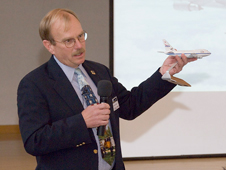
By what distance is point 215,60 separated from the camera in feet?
14.8

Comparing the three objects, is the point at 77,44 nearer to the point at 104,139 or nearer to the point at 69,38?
the point at 69,38

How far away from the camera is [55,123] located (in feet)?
5.33

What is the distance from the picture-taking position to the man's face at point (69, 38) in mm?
1738

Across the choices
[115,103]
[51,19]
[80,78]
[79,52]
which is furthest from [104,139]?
[51,19]

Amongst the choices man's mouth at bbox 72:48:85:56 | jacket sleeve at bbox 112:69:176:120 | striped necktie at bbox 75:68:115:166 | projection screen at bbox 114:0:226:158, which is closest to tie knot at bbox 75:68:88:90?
striped necktie at bbox 75:68:115:166

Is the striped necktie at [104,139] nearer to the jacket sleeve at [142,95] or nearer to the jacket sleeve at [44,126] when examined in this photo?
the jacket sleeve at [44,126]

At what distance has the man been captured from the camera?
1.60 m

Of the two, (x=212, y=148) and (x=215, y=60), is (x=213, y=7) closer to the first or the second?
(x=215, y=60)

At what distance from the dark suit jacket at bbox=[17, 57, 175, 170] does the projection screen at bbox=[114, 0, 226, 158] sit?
270 cm

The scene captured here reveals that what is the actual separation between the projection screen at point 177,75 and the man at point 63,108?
102 inches

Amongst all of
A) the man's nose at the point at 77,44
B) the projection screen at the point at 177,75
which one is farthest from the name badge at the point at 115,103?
the projection screen at the point at 177,75

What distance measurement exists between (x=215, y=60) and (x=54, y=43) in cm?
326

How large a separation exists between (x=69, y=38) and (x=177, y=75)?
2.92 m

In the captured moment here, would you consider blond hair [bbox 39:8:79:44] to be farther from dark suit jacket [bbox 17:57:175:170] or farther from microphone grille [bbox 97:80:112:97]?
microphone grille [bbox 97:80:112:97]
